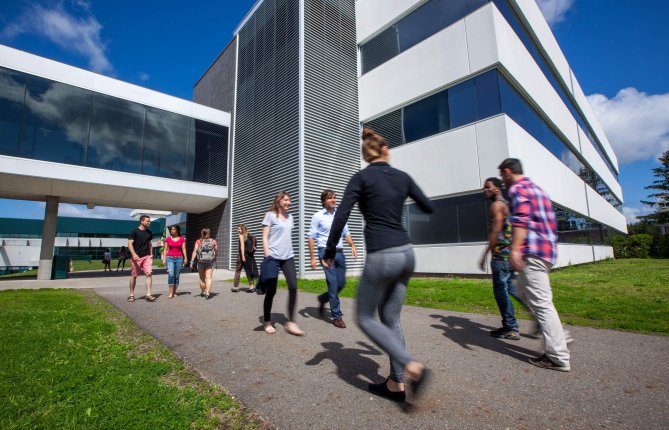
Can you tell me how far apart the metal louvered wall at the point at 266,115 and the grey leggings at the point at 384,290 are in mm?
9814

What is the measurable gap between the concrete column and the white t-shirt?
15.7m

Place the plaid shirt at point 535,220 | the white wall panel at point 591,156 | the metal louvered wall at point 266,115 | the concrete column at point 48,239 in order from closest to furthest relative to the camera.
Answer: the plaid shirt at point 535,220 < the metal louvered wall at point 266,115 < the concrete column at point 48,239 < the white wall panel at point 591,156

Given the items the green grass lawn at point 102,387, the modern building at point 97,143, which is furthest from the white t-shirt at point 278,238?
the modern building at point 97,143

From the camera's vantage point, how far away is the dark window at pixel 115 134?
14.2 m

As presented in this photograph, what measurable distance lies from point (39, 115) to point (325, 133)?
11709 mm

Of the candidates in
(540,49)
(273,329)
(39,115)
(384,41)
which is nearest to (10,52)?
(39,115)

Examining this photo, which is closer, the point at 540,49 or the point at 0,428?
the point at 0,428

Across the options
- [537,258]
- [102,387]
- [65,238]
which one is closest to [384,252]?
[537,258]

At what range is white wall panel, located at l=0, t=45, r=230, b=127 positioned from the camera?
12898 mm

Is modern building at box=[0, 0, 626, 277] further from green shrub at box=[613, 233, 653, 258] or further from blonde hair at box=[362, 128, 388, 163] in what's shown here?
green shrub at box=[613, 233, 653, 258]

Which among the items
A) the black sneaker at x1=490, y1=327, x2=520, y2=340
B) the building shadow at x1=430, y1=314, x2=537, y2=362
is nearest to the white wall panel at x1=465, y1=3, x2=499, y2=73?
the building shadow at x1=430, y1=314, x2=537, y2=362

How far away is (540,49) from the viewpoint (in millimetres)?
15492

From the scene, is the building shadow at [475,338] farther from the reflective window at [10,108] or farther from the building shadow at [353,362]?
the reflective window at [10,108]

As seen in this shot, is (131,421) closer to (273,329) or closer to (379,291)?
(379,291)
